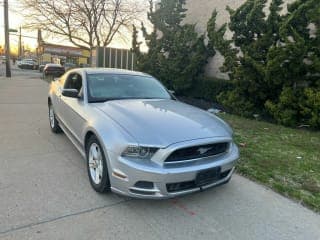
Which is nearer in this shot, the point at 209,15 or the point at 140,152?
the point at 140,152

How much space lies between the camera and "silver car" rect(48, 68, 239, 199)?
273cm

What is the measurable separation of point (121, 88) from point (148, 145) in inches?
70.1

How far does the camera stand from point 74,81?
4.82 meters

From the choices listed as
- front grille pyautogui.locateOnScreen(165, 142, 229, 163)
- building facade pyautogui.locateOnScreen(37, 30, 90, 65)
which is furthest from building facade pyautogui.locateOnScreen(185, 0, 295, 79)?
building facade pyautogui.locateOnScreen(37, 30, 90, 65)

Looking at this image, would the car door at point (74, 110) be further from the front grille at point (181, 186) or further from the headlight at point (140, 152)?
the front grille at point (181, 186)

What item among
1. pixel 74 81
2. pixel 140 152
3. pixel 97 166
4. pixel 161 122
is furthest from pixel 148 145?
pixel 74 81

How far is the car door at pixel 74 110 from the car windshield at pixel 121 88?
0.20m

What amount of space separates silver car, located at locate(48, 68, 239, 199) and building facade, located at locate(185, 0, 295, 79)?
7.86 m

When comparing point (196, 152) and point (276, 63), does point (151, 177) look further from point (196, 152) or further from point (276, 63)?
point (276, 63)

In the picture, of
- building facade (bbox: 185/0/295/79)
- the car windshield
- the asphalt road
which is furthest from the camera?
building facade (bbox: 185/0/295/79)

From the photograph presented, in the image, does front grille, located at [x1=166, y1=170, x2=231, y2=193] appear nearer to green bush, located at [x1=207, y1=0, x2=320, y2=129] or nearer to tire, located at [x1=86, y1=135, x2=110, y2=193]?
tire, located at [x1=86, y1=135, x2=110, y2=193]

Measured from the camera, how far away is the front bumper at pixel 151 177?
106 inches

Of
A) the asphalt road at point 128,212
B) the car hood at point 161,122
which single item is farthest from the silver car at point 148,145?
the asphalt road at point 128,212

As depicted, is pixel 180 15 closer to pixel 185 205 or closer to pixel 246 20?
pixel 246 20
